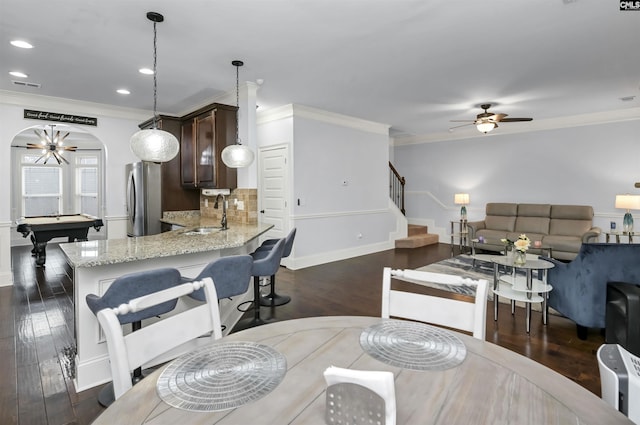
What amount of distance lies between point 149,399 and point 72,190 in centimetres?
1022

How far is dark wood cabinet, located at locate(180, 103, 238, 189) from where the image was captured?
4.66m

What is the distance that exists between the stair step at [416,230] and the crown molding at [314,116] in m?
2.72

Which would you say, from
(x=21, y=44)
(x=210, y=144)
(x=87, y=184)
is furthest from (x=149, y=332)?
(x=87, y=184)

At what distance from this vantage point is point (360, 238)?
6922 millimetres

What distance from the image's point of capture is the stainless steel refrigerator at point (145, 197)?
17.2 feet

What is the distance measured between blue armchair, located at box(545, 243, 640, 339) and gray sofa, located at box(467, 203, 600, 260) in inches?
110

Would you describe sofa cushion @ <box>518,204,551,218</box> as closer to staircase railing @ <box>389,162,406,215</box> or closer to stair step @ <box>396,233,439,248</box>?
stair step @ <box>396,233,439,248</box>

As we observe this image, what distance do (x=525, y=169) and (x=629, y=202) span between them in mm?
2019

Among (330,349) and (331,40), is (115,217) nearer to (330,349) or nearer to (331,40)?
(331,40)

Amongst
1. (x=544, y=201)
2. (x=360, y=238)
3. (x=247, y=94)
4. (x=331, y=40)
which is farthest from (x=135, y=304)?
(x=544, y=201)

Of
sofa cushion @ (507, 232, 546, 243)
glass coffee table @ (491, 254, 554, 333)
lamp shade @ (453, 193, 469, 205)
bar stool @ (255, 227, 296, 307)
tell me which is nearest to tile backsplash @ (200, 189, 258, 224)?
bar stool @ (255, 227, 296, 307)

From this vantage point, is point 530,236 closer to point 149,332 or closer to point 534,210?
point 534,210

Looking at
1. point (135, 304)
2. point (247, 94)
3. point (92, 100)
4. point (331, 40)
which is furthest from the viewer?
point (92, 100)

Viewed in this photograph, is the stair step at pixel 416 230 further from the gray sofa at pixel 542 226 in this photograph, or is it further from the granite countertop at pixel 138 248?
the granite countertop at pixel 138 248
